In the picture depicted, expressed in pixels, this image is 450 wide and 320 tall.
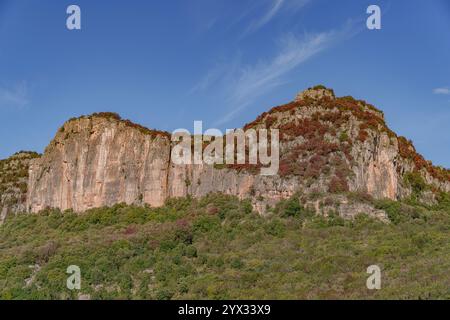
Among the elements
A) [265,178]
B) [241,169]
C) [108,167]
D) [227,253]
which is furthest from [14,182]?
[227,253]

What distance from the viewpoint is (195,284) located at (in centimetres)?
4756

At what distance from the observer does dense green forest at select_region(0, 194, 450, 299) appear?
145 ft

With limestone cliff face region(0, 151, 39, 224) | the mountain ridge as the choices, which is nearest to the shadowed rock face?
the mountain ridge

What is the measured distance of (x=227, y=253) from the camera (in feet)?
181

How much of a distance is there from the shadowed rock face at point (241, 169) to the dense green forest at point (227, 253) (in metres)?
1.89

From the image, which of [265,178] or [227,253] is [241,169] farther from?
[227,253]

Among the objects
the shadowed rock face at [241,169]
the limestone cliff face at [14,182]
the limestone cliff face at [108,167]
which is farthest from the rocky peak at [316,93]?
the limestone cliff face at [14,182]

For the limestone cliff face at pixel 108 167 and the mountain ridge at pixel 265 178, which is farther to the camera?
the limestone cliff face at pixel 108 167

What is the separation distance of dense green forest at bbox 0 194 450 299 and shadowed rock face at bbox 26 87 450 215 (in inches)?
74.6

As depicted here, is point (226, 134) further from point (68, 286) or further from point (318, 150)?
point (68, 286)

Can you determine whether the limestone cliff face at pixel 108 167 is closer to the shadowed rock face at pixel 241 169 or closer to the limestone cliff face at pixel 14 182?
the shadowed rock face at pixel 241 169

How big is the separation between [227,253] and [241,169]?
13302mm

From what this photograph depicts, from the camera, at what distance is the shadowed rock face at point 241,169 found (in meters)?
64.9

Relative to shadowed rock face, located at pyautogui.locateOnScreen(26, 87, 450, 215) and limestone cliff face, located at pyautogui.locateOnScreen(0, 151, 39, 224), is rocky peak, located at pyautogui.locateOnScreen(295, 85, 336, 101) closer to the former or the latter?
shadowed rock face, located at pyautogui.locateOnScreen(26, 87, 450, 215)
